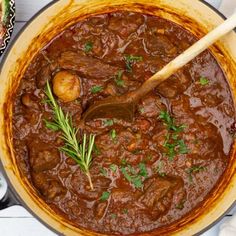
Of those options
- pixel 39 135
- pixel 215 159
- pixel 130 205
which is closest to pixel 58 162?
pixel 39 135

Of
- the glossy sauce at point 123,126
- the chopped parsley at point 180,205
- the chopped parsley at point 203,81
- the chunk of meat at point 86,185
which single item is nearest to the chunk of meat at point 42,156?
the glossy sauce at point 123,126

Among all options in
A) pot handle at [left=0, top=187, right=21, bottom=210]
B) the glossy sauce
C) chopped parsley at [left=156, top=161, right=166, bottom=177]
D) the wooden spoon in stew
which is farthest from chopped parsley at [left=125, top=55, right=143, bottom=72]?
pot handle at [left=0, top=187, right=21, bottom=210]

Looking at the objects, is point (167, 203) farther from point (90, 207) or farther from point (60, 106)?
point (60, 106)

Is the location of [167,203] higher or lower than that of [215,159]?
lower

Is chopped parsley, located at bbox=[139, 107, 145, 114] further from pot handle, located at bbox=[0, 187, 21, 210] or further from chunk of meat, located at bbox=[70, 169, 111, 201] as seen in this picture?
pot handle, located at bbox=[0, 187, 21, 210]

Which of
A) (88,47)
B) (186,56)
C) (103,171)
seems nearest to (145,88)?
(186,56)

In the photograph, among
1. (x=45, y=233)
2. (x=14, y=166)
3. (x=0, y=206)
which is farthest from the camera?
(x=45, y=233)

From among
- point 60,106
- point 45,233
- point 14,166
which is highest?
point 60,106
